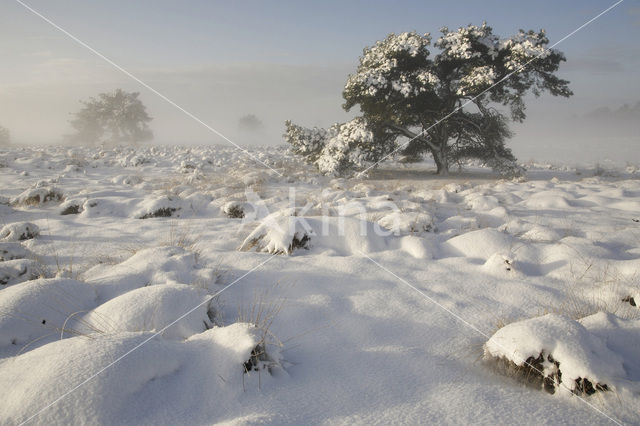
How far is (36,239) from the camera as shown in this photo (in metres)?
3.71

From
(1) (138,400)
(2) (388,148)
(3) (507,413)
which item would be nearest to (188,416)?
(1) (138,400)

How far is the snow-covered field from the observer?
128cm

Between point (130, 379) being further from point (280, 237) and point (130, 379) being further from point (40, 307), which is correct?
point (280, 237)

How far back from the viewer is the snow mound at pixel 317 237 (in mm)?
3322

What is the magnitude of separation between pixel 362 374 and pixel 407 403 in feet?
0.86

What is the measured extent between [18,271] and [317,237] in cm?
260

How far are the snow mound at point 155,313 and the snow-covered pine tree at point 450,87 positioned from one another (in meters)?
7.06

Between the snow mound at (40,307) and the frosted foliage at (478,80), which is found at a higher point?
the frosted foliage at (478,80)

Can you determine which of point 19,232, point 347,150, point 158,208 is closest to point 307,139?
point 347,150

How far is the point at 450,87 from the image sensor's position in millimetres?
9562

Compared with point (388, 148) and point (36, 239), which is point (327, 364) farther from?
point (388, 148)

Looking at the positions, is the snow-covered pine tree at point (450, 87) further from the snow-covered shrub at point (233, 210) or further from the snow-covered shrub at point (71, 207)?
the snow-covered shrub at point (71, 207)

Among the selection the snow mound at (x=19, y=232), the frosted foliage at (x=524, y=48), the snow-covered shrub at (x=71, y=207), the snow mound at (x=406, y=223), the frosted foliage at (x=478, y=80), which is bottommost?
the snow mound at (x=406, y=223)
